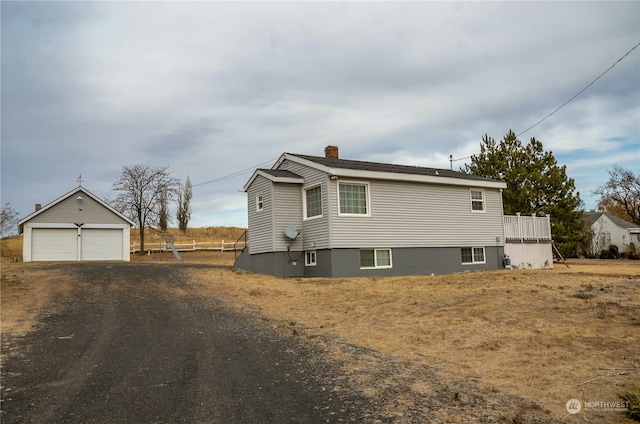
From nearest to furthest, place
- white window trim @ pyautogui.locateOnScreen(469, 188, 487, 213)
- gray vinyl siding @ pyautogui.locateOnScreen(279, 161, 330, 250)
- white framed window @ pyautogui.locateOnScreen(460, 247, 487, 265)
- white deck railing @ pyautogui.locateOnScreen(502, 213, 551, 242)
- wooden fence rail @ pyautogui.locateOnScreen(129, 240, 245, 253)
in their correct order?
gray vinyl siding @ pyautogui.locateOnScreen(279, 161, 330, 250)
white framed window @ pyautogui.locateOnScreen(460, 247, 487, 265)
white window trim @ pyautogui.locateOnScreen(469, 188, 487, 213)
white deck railing @ pyautogui.locateOnScreen(502, 213, 551, 242)
wooden fence rail @ pyautogui.locateOnScreen(129, 240, 245, 253)

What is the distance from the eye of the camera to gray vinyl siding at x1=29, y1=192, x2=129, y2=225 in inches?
1304

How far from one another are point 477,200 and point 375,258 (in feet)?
23.5

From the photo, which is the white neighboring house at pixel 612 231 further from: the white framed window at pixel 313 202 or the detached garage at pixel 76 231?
the detached garage at pixel 76 231

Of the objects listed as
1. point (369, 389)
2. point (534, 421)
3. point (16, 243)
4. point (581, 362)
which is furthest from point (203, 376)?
point (16, 243)

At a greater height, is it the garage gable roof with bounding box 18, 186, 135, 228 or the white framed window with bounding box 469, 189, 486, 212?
the garage gable roof with bounding box 18, 186, 135, 228

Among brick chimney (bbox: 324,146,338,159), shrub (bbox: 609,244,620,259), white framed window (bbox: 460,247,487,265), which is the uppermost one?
brick chimney (bbox: 324,146,338,159)

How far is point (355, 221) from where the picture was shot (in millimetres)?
18984

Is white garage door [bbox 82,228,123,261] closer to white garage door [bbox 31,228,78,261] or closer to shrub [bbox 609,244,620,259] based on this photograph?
white garage door [bbox 31,228,78,261]

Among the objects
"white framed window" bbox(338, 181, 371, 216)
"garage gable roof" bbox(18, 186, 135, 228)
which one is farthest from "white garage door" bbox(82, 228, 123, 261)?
"white framed window" bbox(338, 181, 371, 216)

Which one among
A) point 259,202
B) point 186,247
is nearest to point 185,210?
point 186,247

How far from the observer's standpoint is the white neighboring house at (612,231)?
48.8 meters

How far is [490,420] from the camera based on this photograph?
4.93 m

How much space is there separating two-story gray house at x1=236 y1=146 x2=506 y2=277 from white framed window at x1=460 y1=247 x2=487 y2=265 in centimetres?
5

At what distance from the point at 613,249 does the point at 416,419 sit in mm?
46707
